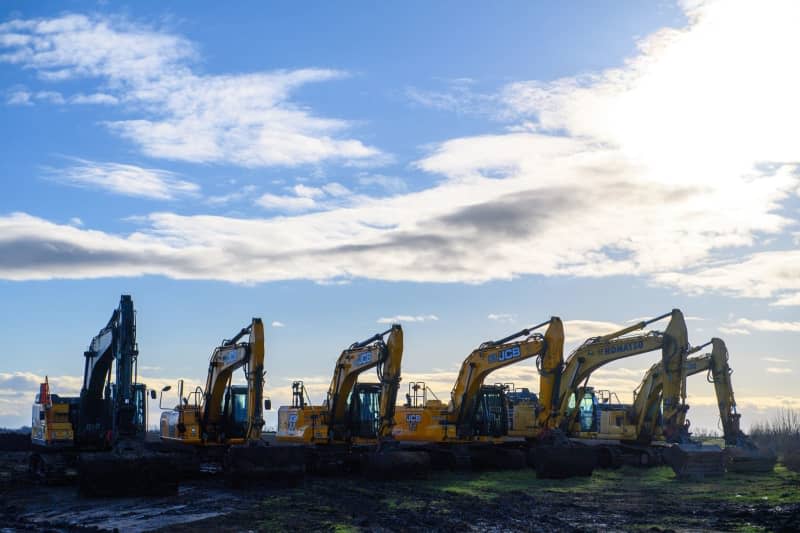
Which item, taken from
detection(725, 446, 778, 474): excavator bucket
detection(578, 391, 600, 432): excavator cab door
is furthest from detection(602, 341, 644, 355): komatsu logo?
detection(725, 446, 778, 474): excavator bucket

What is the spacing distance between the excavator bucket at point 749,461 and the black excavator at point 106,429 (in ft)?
59.6

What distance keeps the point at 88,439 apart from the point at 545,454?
43.8ft

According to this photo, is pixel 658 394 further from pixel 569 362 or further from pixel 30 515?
pixel 30 515

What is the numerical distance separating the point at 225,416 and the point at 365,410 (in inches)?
180

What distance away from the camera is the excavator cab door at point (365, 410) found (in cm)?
3206

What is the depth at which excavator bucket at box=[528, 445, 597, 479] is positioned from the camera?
28719 millimetres

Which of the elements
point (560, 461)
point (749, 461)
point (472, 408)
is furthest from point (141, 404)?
point (749, 461)

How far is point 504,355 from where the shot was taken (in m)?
33.4

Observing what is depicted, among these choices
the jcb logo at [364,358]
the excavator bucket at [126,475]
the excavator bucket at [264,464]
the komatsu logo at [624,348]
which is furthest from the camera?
the komatsu logo at [624,348]

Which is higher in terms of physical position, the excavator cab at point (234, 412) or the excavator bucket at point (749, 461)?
the excavator cab at point (234, 412)

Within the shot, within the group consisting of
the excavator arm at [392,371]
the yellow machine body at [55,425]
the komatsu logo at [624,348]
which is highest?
the komatsu logo at [624,348]

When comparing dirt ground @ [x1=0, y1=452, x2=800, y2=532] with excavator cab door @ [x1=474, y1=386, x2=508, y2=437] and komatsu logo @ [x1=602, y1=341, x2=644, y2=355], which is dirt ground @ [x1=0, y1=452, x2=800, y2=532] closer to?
excavator cab door @ [x1=474, y1=386, x2=508, y2=437]

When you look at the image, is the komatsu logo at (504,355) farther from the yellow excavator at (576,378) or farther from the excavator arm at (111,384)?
the excavator arm at (111,384)

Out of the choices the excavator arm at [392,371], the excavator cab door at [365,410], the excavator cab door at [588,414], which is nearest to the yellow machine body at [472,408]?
the excavator cab door at [365,410]
